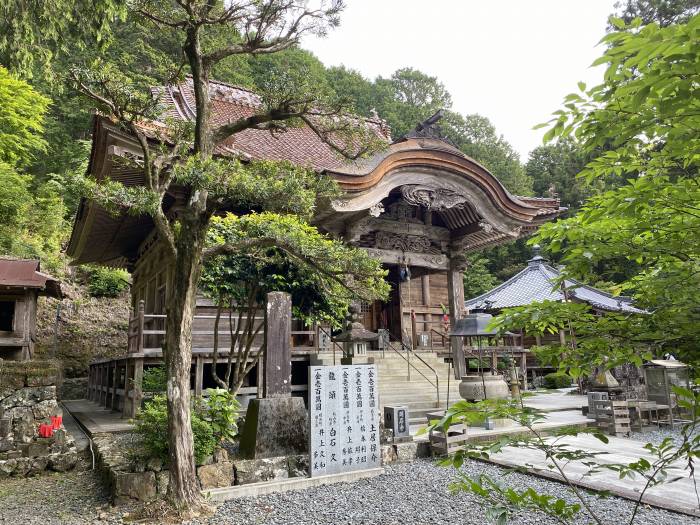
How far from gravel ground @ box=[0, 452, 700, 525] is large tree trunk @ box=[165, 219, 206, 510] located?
389 mm

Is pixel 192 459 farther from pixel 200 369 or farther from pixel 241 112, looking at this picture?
pixel 241 112

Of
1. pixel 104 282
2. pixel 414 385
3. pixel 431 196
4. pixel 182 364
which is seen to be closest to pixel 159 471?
pixel 182 364

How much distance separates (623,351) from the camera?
2174 mm

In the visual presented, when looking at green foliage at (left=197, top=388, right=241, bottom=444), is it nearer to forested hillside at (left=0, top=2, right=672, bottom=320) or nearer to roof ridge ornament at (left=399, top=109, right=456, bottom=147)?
forested hillside at (left=0, top=2, right=672, bottom=320)

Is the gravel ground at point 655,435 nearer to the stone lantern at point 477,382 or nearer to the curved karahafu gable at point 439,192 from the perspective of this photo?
the stone lantern at point 477,382

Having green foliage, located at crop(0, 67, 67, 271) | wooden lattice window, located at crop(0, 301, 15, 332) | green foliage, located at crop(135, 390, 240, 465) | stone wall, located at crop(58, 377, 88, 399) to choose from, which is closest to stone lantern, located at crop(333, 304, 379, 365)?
green foliage, located at crop(135, 390, 240, 465)

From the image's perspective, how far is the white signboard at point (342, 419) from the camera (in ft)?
18.2

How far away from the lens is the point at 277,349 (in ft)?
20.1

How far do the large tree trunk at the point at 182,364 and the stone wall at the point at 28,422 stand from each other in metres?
3.05

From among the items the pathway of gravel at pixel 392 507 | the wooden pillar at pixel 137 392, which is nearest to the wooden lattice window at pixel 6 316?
the wooden pillar at pixel 137 392

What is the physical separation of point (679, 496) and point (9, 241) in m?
19.3

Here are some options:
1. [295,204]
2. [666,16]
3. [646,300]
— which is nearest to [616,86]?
[646,300]

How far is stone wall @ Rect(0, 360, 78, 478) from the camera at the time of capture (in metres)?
6.05

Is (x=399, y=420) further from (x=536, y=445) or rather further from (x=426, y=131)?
(x=426, y=131)
